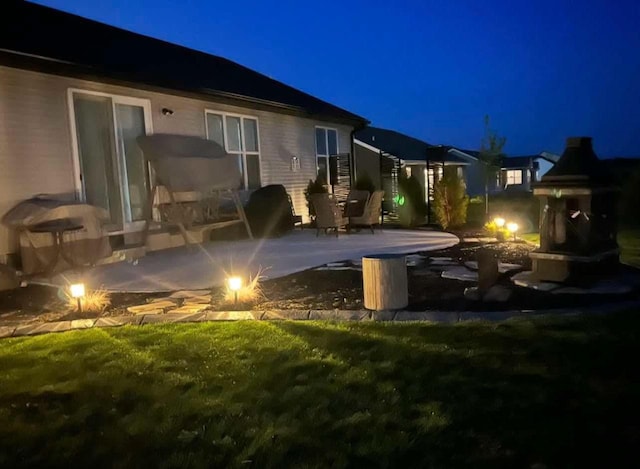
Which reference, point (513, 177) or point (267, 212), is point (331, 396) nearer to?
point (267, 212)

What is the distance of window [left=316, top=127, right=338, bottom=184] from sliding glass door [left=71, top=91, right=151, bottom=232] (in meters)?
6.56

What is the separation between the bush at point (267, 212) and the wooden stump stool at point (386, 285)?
250 inches

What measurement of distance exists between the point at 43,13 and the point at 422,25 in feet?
143

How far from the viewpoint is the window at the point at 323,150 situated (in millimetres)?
15203

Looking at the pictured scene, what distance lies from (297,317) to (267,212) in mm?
6559

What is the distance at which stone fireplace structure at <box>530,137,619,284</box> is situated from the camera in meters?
5.02

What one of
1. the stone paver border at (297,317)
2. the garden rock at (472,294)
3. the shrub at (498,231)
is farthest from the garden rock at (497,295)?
the shrub at (498,231)

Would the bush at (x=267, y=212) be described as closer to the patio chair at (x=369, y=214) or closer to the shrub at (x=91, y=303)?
the patio chair at (x=369, y=214)

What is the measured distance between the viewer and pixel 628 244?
8742 mm

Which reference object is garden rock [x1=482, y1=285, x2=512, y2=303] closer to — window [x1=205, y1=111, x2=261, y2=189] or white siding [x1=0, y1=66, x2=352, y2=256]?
white siding [x1=0, y1=66, x2=352, y2=256]

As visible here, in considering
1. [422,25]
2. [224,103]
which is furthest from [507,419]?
[422,25]

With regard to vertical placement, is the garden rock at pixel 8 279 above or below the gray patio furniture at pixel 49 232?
below

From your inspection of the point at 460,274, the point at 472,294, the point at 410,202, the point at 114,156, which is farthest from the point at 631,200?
the point at 114,156

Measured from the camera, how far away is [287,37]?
57312 millimetres
